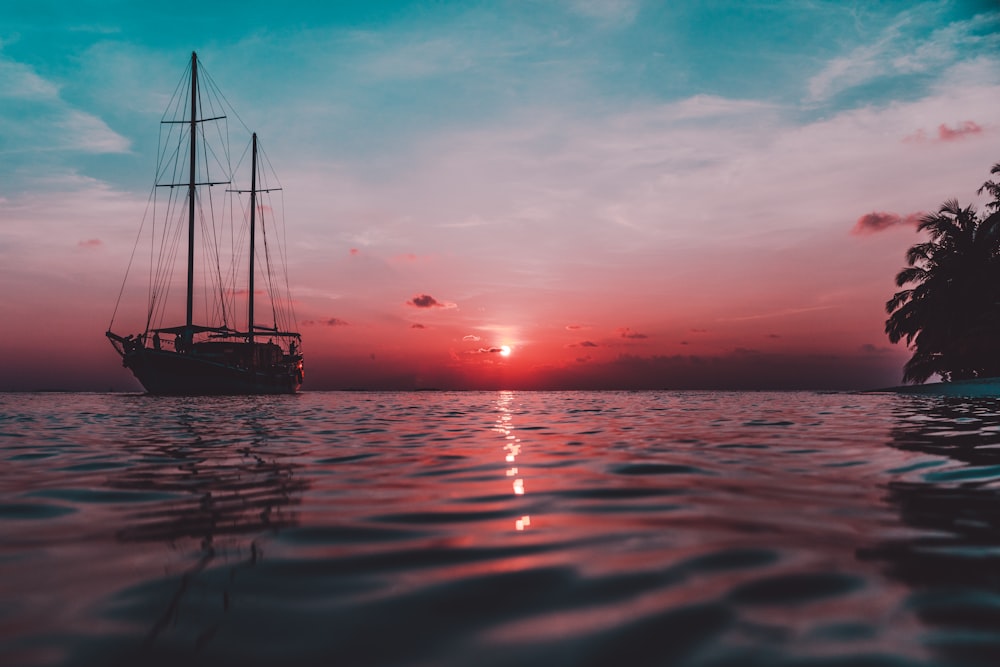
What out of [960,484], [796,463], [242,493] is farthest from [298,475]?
[960,484]

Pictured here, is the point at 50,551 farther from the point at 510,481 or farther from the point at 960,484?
the point at 960,484

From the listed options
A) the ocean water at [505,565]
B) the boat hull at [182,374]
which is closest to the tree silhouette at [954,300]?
the ocean water at [505,565]

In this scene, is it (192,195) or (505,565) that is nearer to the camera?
(505,565)

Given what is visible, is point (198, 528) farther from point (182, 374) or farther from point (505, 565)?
point (182, 374)

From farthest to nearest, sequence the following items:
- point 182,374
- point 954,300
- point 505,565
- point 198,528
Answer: point 182,374, point 954,300, point 198,528, point 505,565

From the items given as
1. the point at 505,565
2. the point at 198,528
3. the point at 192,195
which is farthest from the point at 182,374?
the point at 505,565

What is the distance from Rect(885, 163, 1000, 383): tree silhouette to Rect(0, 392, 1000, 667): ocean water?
37.4 meters

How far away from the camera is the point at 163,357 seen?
4441cm

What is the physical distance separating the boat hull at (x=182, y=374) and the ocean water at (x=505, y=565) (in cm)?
4254

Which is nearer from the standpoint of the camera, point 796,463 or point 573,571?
point 573,571

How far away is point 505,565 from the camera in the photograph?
299 centimetres

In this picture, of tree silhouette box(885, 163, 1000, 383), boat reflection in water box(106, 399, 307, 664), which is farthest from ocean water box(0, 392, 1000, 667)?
tree silhouette box(885, 163, 1000, 383)

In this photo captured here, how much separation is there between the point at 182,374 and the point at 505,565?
48860 millimetres

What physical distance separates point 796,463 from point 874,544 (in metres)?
3.69
